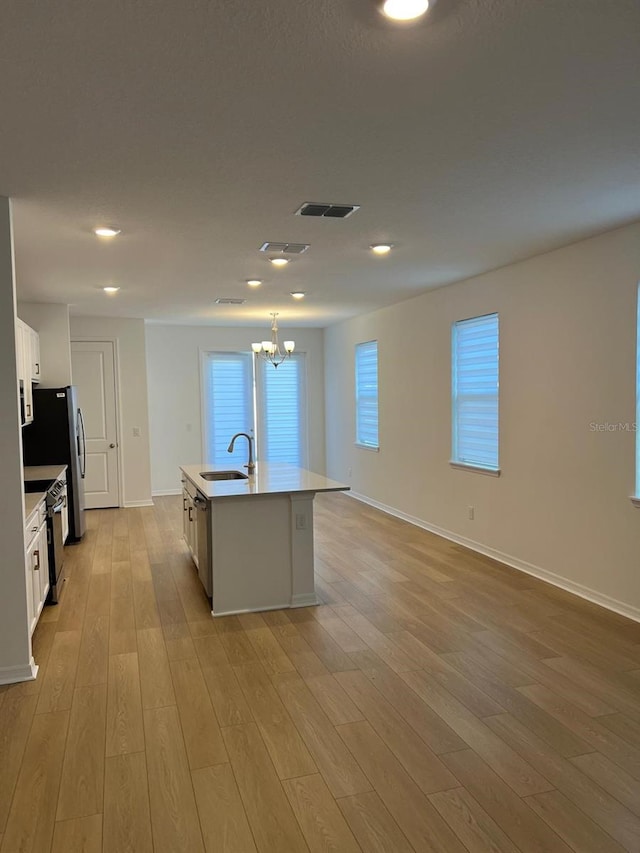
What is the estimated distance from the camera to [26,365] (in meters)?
5.26

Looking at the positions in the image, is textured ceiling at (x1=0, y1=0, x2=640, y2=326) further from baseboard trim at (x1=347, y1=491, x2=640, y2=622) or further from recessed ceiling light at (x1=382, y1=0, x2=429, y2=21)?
baseboard trim at (x1=347, y1=491, x2=640, y2=622)

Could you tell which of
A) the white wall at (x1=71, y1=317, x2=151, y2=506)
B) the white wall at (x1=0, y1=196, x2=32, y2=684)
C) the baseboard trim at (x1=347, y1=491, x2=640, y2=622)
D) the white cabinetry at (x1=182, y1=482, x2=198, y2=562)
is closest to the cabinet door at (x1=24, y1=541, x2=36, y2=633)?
the white wall at (x1=0, y1=196, x2=32, y2=684)

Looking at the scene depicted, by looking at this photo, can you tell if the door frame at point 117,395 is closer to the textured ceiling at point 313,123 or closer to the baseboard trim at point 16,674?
the textured ceiling at point 313,123

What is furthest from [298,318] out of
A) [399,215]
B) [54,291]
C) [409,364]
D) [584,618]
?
[584,618]

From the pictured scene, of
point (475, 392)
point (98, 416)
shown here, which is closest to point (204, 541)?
point (475, 392)

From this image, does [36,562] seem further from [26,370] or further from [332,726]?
[332,726]

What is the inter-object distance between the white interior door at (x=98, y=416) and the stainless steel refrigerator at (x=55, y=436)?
70.1 inches

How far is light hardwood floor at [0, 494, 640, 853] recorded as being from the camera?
2127 millimetres

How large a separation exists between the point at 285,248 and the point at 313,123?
1959mm

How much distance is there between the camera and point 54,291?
233 inches

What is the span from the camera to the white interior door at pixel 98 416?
26.1ft

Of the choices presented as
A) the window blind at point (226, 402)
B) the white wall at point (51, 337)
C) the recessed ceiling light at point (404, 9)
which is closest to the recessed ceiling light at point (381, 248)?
the recessed ceiling light at point (404, 9)

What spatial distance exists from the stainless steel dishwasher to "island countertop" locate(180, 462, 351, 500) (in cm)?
13

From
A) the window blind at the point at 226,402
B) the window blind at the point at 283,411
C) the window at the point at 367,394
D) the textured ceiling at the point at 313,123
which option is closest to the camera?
the textured ceiling at the point at 313,123
